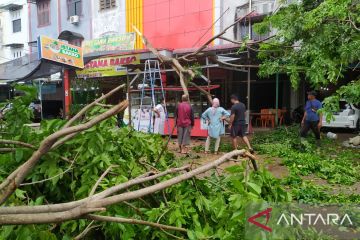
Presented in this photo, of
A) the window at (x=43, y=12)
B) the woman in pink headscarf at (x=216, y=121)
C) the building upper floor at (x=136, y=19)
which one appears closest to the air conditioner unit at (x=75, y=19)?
the building upper floor at (x=136, y=19)

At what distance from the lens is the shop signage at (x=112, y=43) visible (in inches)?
751

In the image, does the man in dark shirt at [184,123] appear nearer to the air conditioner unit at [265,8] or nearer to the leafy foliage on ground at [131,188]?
the leafy foliage on ground at [131,188]

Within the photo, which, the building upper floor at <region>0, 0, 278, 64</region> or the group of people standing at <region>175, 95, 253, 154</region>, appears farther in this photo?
the building upper floor at <region>0, 0, 278, 64</region>

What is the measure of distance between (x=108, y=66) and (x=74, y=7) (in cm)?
848

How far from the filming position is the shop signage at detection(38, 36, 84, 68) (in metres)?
12.6

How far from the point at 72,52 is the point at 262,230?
12981 millimetres

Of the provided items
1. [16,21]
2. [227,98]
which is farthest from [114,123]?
[16,21]

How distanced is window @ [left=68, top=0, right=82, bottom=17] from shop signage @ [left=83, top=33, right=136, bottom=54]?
9.68ft

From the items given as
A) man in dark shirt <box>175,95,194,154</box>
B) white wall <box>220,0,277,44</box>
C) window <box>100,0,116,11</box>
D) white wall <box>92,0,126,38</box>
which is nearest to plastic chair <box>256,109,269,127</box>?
white wall <box>220,0,277,44</box>

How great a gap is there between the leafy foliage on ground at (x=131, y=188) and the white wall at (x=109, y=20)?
1760 cm

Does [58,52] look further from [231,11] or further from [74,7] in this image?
[74,7]

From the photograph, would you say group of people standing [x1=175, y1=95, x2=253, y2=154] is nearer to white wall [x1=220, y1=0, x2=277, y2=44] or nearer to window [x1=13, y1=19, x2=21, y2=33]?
white wall [x1=220, y1=0, x2=277, y2=44]

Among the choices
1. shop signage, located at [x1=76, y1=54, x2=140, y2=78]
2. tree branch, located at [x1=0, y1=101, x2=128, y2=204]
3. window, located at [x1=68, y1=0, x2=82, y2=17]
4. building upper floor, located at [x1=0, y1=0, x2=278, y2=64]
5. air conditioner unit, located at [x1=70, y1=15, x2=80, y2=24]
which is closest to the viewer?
tree branch, located at [x1=0, y1=101, x2=128, y2=204]

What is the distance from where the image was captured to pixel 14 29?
2867 centimetres
